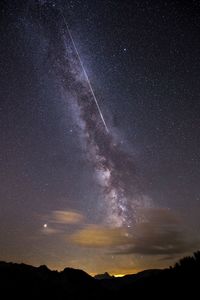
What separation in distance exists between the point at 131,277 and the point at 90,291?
75.4m

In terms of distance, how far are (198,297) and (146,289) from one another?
47.8 feet

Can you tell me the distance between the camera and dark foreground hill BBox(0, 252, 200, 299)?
28109 millimetres

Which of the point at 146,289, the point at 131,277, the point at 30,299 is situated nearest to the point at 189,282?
the point at 146,289

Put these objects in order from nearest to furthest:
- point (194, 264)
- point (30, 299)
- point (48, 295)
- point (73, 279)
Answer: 1. point (194, 264)
2. point (30, 299)
3. point (48, 295)
4. point (73, 279)

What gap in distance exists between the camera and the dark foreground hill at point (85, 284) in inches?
1107

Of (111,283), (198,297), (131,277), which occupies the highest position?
(131,277)

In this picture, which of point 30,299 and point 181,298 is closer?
point 181,298

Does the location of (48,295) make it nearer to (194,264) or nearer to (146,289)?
(146,289)

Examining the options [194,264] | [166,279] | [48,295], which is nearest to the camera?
[194,264]

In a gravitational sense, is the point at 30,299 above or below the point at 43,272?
below

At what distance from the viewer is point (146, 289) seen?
36000 mm

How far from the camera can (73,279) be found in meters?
112

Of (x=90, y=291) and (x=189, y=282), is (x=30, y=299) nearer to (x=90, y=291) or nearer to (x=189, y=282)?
(x=90, y=291)

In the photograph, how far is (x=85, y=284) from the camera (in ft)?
360
